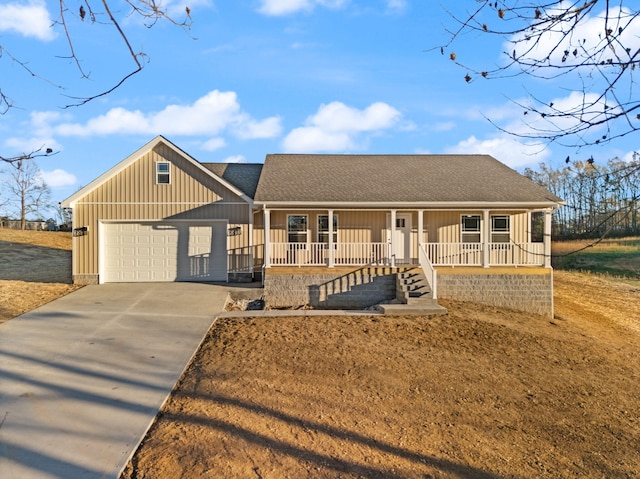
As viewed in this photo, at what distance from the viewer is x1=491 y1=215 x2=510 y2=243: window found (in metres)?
14.7

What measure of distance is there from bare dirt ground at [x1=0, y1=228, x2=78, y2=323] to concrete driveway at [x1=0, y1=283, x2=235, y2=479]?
0.94 m

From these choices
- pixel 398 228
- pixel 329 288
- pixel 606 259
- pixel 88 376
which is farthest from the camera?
pixel 606 259

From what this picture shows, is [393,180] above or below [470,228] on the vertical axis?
above

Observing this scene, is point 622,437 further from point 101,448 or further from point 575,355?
point 101,448

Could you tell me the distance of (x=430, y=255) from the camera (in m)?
13.8

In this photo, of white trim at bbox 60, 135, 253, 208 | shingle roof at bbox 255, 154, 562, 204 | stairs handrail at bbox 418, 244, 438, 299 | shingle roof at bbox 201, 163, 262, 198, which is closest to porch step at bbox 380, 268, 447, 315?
stairs handrail at bbox 418, 244, 438, 299

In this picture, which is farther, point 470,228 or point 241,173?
point 241,173

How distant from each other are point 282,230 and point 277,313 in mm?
4896

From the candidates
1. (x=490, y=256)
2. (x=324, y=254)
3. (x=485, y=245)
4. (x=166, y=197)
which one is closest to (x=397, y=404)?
(x=324, y=254)

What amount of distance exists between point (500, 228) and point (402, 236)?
11.7 feet

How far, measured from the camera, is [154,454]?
417cm

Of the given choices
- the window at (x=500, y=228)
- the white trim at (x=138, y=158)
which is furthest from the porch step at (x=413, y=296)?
the white trim at (x=138, y=158)

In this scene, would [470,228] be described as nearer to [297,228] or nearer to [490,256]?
[490,256]

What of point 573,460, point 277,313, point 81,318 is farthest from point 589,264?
point 81,318
